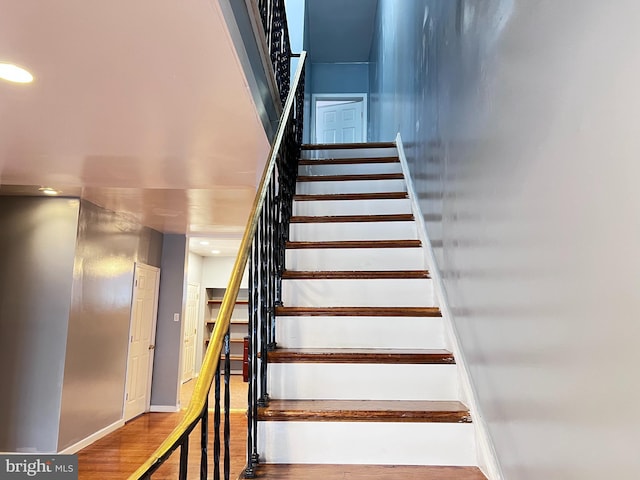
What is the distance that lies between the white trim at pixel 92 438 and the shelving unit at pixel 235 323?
3.52 metres

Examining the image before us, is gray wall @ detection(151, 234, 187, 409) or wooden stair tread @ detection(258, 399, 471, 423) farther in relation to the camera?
gray wall @ detection(151, 234, 187, 409)

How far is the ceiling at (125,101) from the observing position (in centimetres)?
152

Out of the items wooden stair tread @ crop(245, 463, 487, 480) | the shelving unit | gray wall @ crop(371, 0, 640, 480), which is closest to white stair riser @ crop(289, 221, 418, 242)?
gray wall @ crop(371, 0, 640, 480)

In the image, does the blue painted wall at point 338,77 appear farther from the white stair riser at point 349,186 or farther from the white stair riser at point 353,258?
the white stair riser at point 353,258

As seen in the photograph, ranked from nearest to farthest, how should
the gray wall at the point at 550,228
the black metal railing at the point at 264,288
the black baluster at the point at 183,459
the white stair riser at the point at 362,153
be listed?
1. the gray wall at the point at 550,228
2. the black baluster at the point at 183,459
3. the black metal railing at the point at 264,288
4. the white stair riser at the point at 362,153

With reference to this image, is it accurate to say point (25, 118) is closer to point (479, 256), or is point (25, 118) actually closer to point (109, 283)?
point (479, 256)

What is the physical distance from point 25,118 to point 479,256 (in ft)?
7.40

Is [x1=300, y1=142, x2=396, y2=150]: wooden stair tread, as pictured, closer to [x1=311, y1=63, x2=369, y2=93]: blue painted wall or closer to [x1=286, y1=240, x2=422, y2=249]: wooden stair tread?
[x1=286, y1=240, x2=422, y2=249]: wooden stair tread

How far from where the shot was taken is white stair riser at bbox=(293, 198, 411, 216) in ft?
10.6

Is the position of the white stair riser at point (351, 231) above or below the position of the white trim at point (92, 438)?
above

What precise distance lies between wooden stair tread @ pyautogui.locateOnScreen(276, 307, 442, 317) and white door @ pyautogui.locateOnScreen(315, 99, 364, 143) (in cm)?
612

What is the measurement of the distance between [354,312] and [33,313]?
332cm

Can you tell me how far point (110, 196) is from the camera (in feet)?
13.7

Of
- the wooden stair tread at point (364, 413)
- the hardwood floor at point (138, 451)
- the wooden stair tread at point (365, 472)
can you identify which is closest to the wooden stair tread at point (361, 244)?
the wooden stair tread at point (364, 413)
